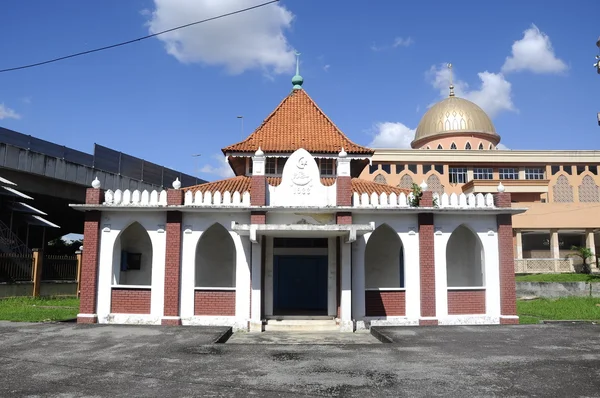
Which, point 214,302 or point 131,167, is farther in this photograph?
point 131,167

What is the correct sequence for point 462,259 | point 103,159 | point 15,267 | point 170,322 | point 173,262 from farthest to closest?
point 103,159 < point 15,267 < point 462,259 < point 173,262 < point 170,322

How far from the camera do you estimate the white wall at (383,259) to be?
710 inches

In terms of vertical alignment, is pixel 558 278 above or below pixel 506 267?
below

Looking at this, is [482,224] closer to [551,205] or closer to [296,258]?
[296,258]

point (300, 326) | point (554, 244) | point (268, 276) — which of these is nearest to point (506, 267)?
point (300, 326)

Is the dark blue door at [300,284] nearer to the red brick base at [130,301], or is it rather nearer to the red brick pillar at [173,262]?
→ the red brick pillar at [173,262]

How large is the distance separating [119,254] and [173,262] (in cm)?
188

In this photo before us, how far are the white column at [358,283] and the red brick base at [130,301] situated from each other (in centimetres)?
622

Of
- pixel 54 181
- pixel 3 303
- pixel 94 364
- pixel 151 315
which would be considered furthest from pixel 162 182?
pixel 94 364

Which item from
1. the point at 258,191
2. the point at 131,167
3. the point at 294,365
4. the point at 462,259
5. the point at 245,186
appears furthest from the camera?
the point at 131,167

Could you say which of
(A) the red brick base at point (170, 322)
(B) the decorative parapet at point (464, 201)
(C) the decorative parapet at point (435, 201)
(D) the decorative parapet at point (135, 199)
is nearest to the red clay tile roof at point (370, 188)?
(C) the decorative parapet at point (435, 201)

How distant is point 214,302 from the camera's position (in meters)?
15.1

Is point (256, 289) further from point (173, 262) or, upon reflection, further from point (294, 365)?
point (294, 365)

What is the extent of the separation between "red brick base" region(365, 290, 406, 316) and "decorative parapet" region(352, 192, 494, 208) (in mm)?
2705
